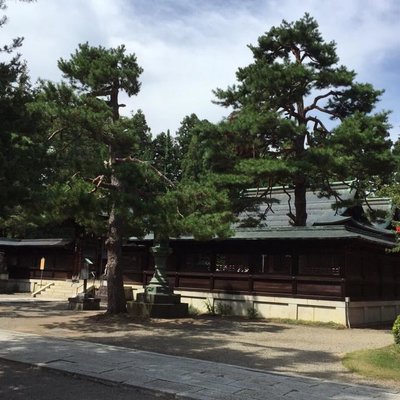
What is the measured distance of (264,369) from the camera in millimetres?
9758

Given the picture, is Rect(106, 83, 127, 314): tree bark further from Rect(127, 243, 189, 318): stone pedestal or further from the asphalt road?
the asphalt road

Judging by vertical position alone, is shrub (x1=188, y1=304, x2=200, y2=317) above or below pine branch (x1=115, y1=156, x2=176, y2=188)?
below

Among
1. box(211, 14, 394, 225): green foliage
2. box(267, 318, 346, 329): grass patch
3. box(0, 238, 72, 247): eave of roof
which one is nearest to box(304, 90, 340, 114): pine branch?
box(211, 14, 394, 225): green foliage

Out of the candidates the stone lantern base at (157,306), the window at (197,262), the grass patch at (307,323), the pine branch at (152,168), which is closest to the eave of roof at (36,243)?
the window at (197,262)

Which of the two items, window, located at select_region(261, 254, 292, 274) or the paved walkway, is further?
window, located at select_region(261, 254, 292, 274)

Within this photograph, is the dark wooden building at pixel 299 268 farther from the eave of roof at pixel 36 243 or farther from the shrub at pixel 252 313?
the eave of roof at pixel 36 243

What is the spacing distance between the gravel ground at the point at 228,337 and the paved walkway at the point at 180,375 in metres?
0.94

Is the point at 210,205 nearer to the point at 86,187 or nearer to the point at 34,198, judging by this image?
the point at 86,187

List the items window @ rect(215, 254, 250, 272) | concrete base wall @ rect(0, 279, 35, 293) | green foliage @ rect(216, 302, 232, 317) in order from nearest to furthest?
green foliage @ rect(216, 302, 232, 317) < window @ rect(215, 254, 250, 272) < concrete base wall @ rect(0, 279, 35, 293)

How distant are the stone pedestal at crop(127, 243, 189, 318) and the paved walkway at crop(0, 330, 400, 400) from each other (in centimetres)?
710

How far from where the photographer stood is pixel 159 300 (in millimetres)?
18922

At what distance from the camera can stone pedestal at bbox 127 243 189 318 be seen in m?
18.6

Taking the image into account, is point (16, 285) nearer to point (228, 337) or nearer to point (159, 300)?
point (159, 300)

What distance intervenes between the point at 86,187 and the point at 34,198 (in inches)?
259
